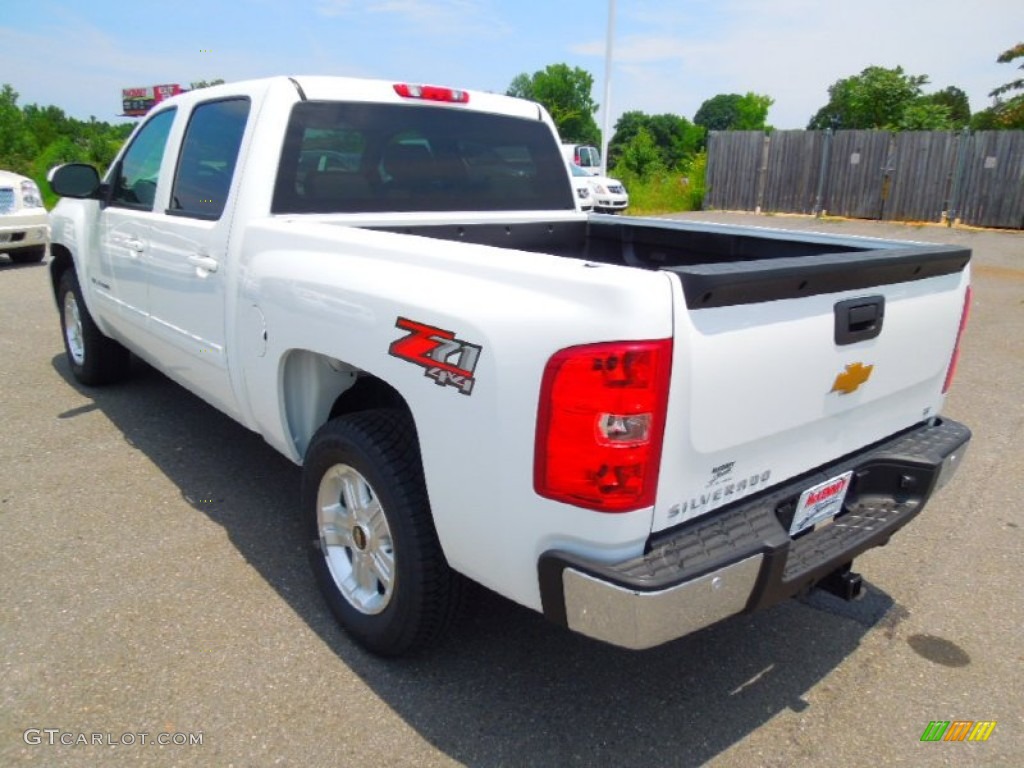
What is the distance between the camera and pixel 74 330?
218 inches

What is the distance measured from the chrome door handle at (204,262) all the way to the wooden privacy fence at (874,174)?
20.1m

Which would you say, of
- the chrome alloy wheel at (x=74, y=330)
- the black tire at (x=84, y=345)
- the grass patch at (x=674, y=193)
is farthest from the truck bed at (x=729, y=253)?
the grass patch at (x=674, y=193)

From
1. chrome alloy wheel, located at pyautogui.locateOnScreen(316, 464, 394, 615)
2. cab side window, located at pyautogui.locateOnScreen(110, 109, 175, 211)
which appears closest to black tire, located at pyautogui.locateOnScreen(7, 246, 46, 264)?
cab side window, located at pyautogui.locateOnScreen(110, 109, 175, 211)

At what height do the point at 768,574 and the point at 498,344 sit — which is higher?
the point at 498,344

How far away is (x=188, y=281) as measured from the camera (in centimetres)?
338

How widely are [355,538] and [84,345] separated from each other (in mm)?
3691

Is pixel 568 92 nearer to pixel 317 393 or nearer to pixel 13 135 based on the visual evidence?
pixel 13 135

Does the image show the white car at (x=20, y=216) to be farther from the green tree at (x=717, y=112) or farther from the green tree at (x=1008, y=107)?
the green tree at (x=717, y=112)

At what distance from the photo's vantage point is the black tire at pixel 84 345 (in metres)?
5.20

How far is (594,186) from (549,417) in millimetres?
19992

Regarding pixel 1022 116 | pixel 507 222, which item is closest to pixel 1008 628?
pixel 507 222

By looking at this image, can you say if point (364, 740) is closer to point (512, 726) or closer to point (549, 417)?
point (512, 726)

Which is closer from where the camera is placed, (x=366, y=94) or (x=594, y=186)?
(x=366, y=94)

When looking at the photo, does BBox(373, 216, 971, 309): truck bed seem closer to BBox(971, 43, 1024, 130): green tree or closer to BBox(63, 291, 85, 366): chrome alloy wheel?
BBox(63, 291, 85, 366): chrome alloy wheel
